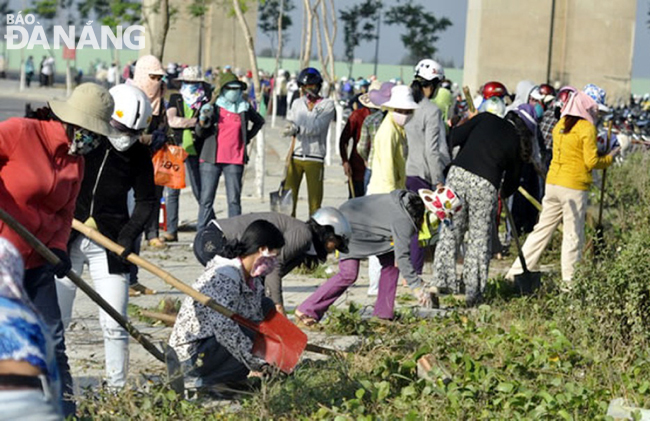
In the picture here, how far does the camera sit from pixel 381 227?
8711mm

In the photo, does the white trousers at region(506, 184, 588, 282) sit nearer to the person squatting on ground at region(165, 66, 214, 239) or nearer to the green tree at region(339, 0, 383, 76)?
the person squatting on ground at region(165, 66, 214, 239)

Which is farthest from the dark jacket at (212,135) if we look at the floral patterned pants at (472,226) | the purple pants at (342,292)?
the purple pants at (342,292)

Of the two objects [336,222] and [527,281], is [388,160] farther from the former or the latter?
[336,222]

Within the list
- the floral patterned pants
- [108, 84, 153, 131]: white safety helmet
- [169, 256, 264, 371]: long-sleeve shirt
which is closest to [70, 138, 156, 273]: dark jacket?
[108, 84, 153, 131]: white safety helmet

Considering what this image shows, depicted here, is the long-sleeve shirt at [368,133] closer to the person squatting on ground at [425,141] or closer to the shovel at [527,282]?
the person squatting on ground at [425,141]

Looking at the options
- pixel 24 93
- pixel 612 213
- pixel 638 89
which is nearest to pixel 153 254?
pixel 612 213

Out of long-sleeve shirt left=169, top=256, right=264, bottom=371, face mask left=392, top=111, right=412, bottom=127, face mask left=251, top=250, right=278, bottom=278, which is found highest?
face mask left=392, top=111, right=412, bottom=127

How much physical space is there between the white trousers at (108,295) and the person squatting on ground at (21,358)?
2.99 meters

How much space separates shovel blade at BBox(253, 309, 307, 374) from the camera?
6680 mm

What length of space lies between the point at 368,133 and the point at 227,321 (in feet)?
18.9

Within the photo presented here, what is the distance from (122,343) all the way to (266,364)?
796 mm

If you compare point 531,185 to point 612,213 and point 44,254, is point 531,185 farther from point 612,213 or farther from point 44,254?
point 44,254

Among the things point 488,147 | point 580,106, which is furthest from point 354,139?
point 488,147

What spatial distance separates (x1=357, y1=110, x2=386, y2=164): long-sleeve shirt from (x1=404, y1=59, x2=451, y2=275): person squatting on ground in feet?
3.93
